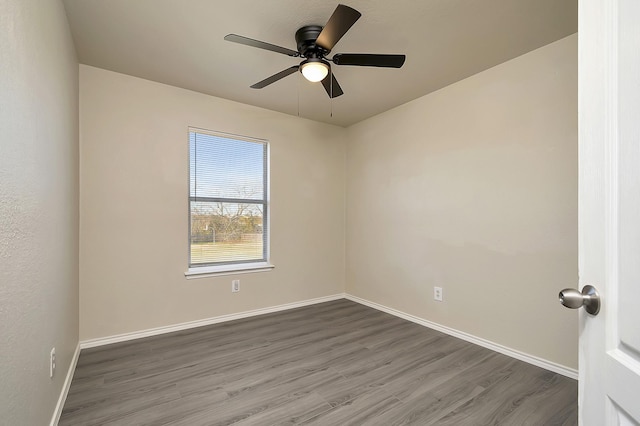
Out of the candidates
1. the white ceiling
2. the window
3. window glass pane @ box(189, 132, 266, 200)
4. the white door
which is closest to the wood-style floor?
the window

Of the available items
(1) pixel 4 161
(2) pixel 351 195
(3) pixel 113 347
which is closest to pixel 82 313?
(3) pixel 113 347

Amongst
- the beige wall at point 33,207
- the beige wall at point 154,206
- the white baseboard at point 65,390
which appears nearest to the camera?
the beige wall at point 33,207

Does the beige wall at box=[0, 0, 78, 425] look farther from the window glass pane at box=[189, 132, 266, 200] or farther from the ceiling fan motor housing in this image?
the ceiling fan motor housing

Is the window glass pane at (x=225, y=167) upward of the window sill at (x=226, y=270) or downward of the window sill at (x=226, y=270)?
upward

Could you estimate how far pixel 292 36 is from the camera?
228 centimetres

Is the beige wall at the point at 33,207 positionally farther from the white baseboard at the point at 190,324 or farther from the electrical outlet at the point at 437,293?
the electrical outlet at the point at 437,293

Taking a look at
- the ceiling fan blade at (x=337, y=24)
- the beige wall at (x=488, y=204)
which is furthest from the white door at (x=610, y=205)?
the beige wall at (x=488, y=204)

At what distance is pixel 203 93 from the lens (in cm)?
332

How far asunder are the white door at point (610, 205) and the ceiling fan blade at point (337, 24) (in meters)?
1.13

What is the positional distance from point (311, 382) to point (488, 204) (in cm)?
212

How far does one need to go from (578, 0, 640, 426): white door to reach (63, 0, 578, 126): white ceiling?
1601 millimetres

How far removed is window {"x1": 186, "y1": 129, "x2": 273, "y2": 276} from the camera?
3.37 metres

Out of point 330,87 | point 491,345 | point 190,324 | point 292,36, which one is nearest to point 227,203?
point 190,324

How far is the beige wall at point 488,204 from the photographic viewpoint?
7.58 ft
